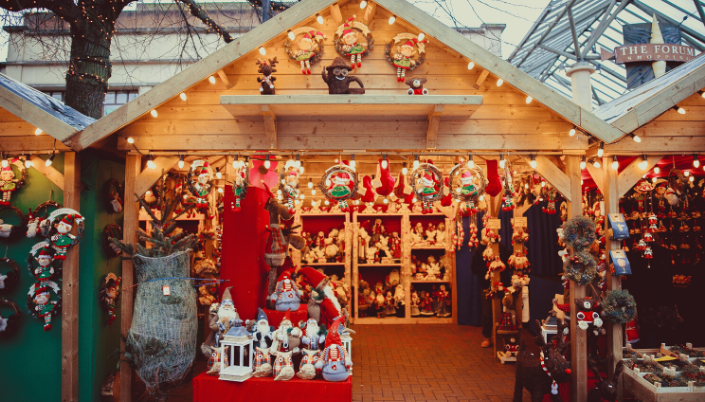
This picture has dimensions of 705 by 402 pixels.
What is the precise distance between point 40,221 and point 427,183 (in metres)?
3.75

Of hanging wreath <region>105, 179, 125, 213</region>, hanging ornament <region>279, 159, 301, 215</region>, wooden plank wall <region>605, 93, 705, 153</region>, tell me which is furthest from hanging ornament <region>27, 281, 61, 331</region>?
wooden plank wall <region>605, 93, 705, 153</region>

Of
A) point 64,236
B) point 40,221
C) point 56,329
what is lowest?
point 56,329

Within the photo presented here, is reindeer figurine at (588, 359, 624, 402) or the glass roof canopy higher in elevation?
the glass roof canopy

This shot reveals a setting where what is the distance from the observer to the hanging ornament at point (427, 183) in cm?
392

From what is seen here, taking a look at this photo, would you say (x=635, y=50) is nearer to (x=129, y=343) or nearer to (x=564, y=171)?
(x=564, y=171)

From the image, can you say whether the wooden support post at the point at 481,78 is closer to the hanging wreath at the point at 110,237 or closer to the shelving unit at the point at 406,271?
the shelving unit at the point at 406,271

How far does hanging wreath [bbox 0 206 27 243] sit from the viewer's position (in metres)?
4.01

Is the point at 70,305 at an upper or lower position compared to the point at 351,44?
lower

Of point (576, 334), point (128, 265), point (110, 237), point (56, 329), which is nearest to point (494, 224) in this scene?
point (576, 334)

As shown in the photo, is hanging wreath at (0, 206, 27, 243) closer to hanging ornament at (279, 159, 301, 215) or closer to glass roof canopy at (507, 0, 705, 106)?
hanging ornament at (279, 159, 301, 215)

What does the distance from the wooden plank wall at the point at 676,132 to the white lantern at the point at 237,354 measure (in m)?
4.07

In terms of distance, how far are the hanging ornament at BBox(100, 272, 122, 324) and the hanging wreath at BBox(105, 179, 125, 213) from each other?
0.71m

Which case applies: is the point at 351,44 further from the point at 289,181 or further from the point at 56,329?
the point at 56,329

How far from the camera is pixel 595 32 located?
927 cm
